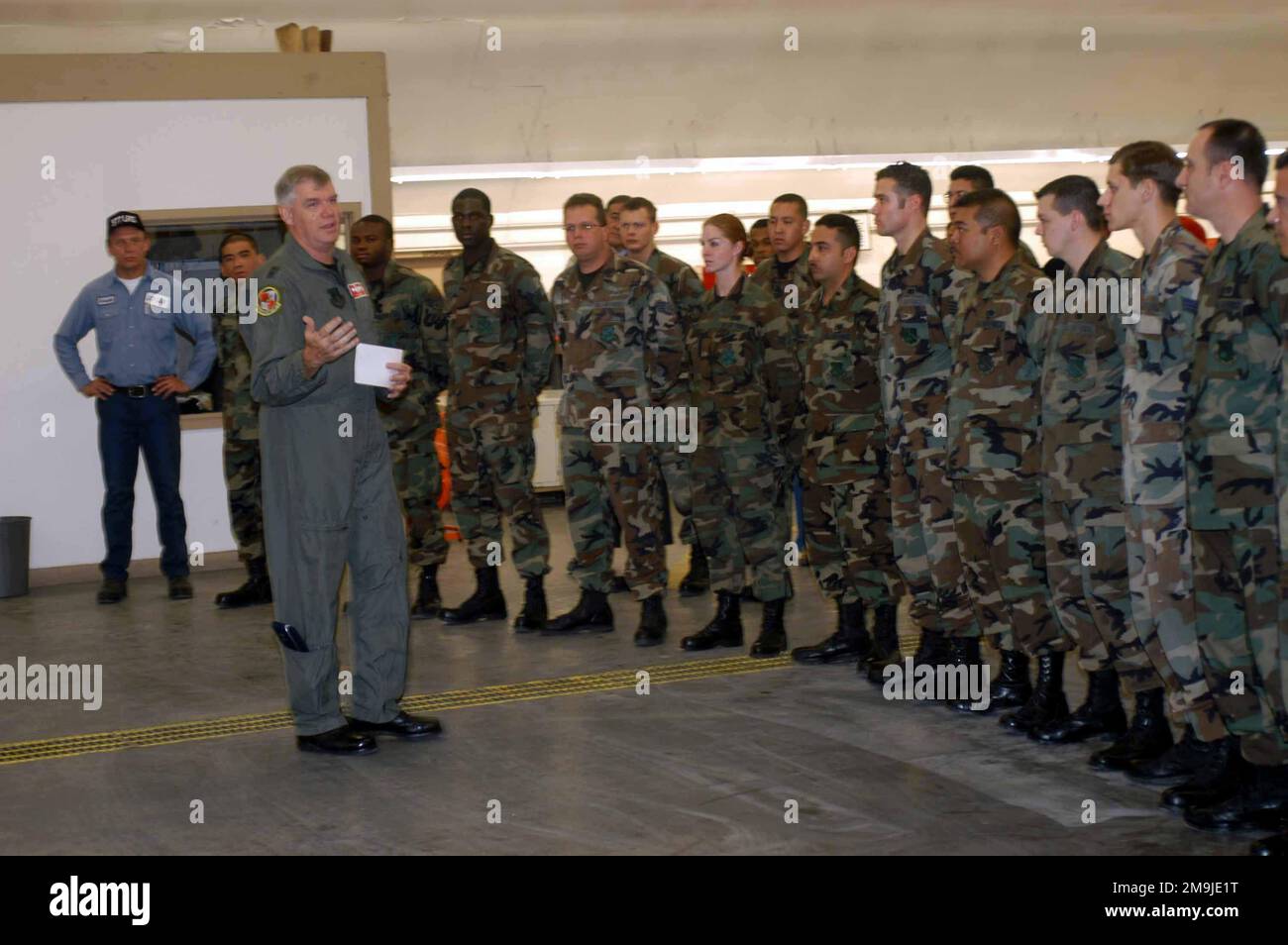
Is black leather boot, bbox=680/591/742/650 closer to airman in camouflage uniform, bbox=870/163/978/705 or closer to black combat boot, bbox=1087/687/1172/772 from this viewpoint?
airman in camouflage uniform, bbox=870/163/978/705

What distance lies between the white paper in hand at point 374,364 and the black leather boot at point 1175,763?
2686 mm

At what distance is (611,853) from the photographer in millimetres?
3961

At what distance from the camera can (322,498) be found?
16.4 feet

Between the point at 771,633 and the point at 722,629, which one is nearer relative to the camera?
the point at 771,633

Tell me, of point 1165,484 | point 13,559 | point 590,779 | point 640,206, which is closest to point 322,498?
point 590,779

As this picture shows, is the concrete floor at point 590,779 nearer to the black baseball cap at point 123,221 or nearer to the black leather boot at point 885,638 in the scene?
the black leather boot at point 885,638

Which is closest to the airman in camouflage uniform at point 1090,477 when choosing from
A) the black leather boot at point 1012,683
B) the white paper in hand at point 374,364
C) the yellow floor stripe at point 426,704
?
the black leather boot at point 1012,683

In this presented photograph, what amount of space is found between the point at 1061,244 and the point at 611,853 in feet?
8.19

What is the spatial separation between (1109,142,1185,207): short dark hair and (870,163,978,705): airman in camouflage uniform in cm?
105

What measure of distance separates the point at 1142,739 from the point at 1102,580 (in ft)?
1.66

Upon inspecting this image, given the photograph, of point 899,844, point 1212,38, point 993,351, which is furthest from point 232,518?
point 1212,38

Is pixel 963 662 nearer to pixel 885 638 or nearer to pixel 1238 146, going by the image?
pixel 885 638

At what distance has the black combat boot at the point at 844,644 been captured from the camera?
6.32 m

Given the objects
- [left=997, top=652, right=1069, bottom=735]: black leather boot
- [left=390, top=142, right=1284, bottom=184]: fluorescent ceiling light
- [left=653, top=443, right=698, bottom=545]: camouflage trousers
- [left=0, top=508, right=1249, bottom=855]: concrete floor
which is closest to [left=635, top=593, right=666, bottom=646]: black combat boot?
Answer: [left=0, top=508, right=1249, bottom=855]: concrete floor
